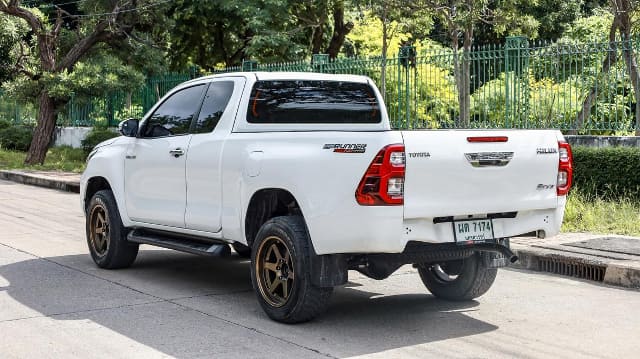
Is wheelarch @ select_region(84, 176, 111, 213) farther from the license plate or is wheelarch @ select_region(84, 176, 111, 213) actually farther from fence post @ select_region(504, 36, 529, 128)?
fence post @ select_region(504, 36, 529, 128)

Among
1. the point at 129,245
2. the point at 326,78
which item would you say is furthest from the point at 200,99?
the point at 129,245

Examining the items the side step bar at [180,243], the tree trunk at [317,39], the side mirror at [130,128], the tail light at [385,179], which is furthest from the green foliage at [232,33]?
the tail light at [385,179]

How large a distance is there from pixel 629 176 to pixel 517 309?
596 cm

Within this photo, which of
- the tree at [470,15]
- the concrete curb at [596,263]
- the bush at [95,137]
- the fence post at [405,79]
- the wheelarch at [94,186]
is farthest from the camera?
the bush at [95,137]

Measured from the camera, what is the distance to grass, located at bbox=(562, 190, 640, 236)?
11203mm

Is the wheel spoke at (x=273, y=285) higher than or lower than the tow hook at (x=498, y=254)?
lower

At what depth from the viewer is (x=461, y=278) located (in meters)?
7.56

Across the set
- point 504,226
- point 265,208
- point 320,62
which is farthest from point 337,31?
point 504,226

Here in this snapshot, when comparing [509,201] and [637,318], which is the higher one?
[509,201]

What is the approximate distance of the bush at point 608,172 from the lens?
41.2ft

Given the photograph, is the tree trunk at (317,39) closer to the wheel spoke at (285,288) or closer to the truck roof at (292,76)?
the truck roof at (292,76)

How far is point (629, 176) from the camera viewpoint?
41.3 feet

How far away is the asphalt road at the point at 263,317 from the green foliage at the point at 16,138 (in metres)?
23.0

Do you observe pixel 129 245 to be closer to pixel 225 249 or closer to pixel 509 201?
pixel 225 249
